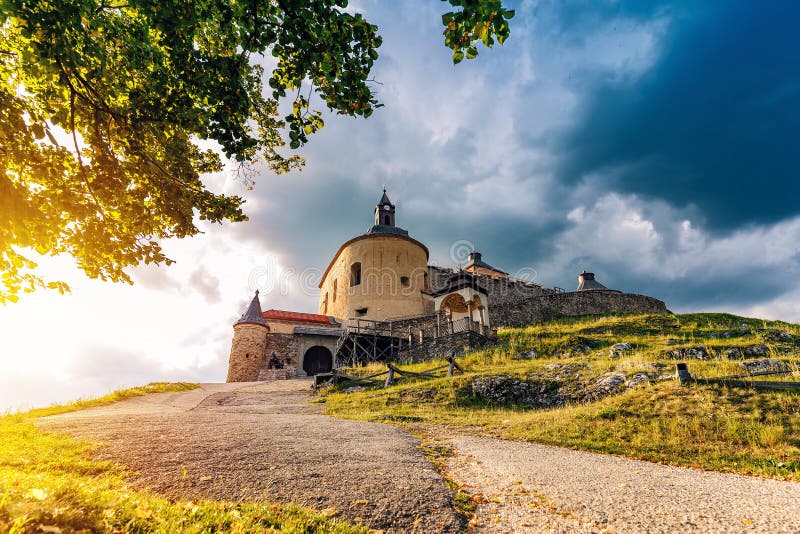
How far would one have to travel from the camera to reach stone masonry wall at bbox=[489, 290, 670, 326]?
88.5 ft

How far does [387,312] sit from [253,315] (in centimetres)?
1052

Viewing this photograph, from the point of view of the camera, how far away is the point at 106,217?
219 inches

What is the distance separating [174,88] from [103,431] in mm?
5447

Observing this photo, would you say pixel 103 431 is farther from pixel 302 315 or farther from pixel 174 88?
pixel 302 315

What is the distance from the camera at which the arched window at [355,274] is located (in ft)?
108

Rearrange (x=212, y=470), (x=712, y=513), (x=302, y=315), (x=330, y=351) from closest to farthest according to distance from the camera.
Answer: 1. (x=712, y=513)
2. (x=212, y=470)
3. (x=330, y=351)
4. (x=302, y=315)

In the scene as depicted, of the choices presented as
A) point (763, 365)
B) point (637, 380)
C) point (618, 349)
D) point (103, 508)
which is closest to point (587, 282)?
point (618, 349)

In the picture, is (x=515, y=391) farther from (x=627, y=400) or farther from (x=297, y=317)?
(x=297, y=317)

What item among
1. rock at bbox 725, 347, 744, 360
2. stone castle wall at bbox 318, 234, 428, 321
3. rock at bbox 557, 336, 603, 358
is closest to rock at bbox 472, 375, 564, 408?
rock at bbox 557, 336, 603, 358

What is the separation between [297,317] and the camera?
1247 inches

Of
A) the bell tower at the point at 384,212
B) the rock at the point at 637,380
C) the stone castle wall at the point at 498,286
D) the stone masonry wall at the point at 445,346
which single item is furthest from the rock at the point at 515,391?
the bell tower at the point at 384,212

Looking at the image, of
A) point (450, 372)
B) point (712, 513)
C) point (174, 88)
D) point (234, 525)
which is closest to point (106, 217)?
point (174, 88)

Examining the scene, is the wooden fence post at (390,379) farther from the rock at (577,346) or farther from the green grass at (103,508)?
the green grass at (103,508)

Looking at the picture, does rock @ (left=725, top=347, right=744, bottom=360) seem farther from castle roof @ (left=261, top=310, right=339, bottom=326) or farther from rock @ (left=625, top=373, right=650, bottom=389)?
castle roof @ (left=261, top=310, right=339, bottom=326)
